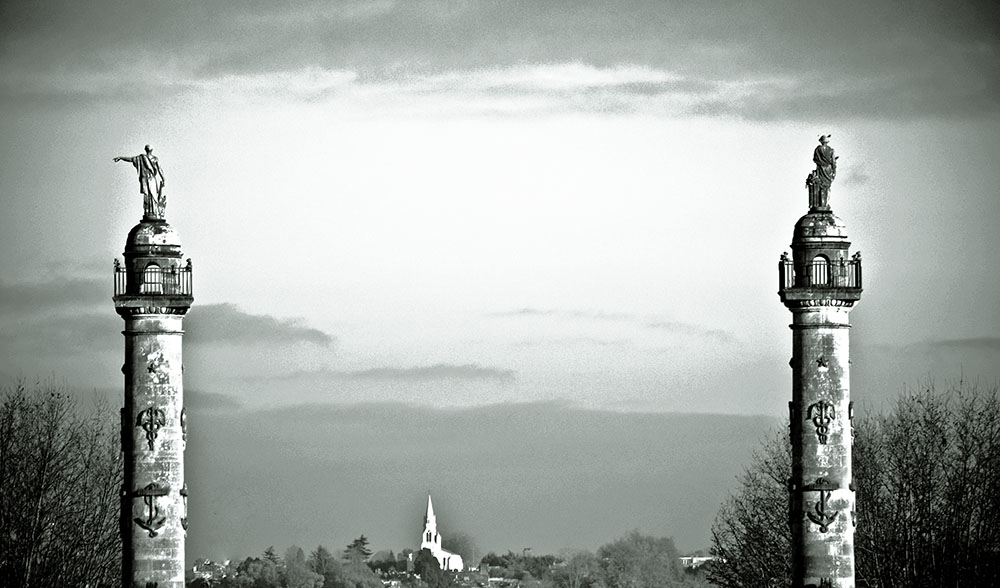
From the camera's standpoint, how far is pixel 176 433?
53812mm

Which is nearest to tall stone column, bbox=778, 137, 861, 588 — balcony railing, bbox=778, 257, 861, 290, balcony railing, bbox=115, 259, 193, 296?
balcony railing, bbox=778, 257, 861, 290

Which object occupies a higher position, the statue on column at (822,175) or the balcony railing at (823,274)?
the statue on column at (822,175)

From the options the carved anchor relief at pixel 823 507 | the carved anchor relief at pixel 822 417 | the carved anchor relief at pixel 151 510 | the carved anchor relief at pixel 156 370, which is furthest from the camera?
the carved anchor relief at pixel 156 370

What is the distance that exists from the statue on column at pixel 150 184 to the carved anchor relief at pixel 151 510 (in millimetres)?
6587

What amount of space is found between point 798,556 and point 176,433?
14.9 metres

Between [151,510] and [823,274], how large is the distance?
1671cm

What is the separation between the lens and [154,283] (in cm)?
5416

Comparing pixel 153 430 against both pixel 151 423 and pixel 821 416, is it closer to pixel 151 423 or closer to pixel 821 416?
pixel 151 423

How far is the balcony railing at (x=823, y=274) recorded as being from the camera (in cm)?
5322

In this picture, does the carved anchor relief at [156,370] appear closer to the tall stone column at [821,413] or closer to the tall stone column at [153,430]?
the tall stone column at [153,430]

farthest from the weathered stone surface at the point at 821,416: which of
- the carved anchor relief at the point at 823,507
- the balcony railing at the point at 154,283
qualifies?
the balcony railing at the point at 154,283

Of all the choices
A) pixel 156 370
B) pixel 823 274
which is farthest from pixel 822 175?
pixel 156 370

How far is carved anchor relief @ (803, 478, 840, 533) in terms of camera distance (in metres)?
52.6

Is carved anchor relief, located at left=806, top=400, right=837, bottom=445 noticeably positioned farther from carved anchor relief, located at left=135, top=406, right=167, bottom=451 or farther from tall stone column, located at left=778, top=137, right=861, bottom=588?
carved anchor relief, located at left=135, top=406, right=167, bottom=451
